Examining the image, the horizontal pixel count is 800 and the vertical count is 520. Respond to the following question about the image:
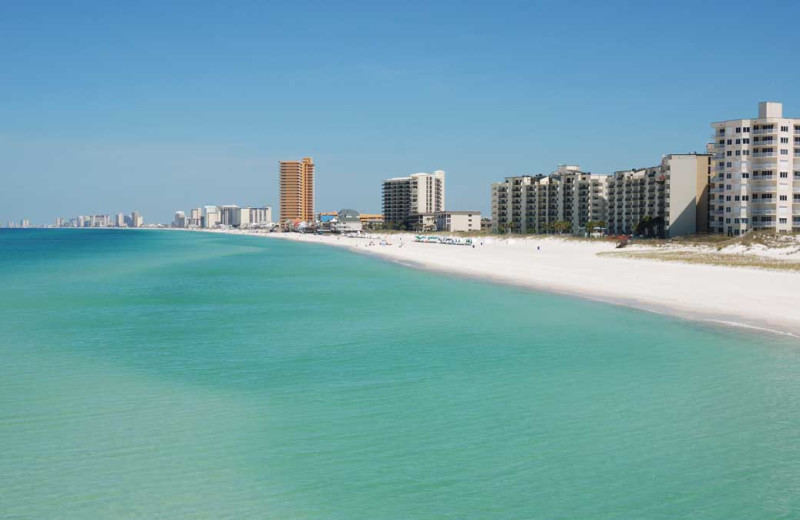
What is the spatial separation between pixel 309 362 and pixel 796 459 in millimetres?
14023

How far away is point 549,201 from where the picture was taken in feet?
502

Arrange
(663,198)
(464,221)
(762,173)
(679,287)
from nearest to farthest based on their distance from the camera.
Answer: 1. (679,287)
2. (762,173)
3. (663,198)
4. (464,221)

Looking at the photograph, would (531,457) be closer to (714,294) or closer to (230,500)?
(230,500)

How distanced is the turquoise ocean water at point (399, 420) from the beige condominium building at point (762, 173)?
2625 inches

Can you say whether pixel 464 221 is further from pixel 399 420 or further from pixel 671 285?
pixel 399 420

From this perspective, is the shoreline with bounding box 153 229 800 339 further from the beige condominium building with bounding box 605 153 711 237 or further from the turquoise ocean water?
the beige condominium building with bounding box 605 153 711 237

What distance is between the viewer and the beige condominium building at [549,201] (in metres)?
141

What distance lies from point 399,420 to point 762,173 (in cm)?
8732

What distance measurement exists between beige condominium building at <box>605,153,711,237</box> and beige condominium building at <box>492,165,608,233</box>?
482 centimetres

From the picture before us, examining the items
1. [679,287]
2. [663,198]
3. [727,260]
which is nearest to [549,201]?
[663,198]

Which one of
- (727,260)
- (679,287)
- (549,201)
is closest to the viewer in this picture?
(679,287)

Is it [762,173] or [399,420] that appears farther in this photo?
[762,173]

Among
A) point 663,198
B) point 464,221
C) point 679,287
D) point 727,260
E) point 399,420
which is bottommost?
point 399,420

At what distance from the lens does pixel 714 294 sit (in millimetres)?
35031
